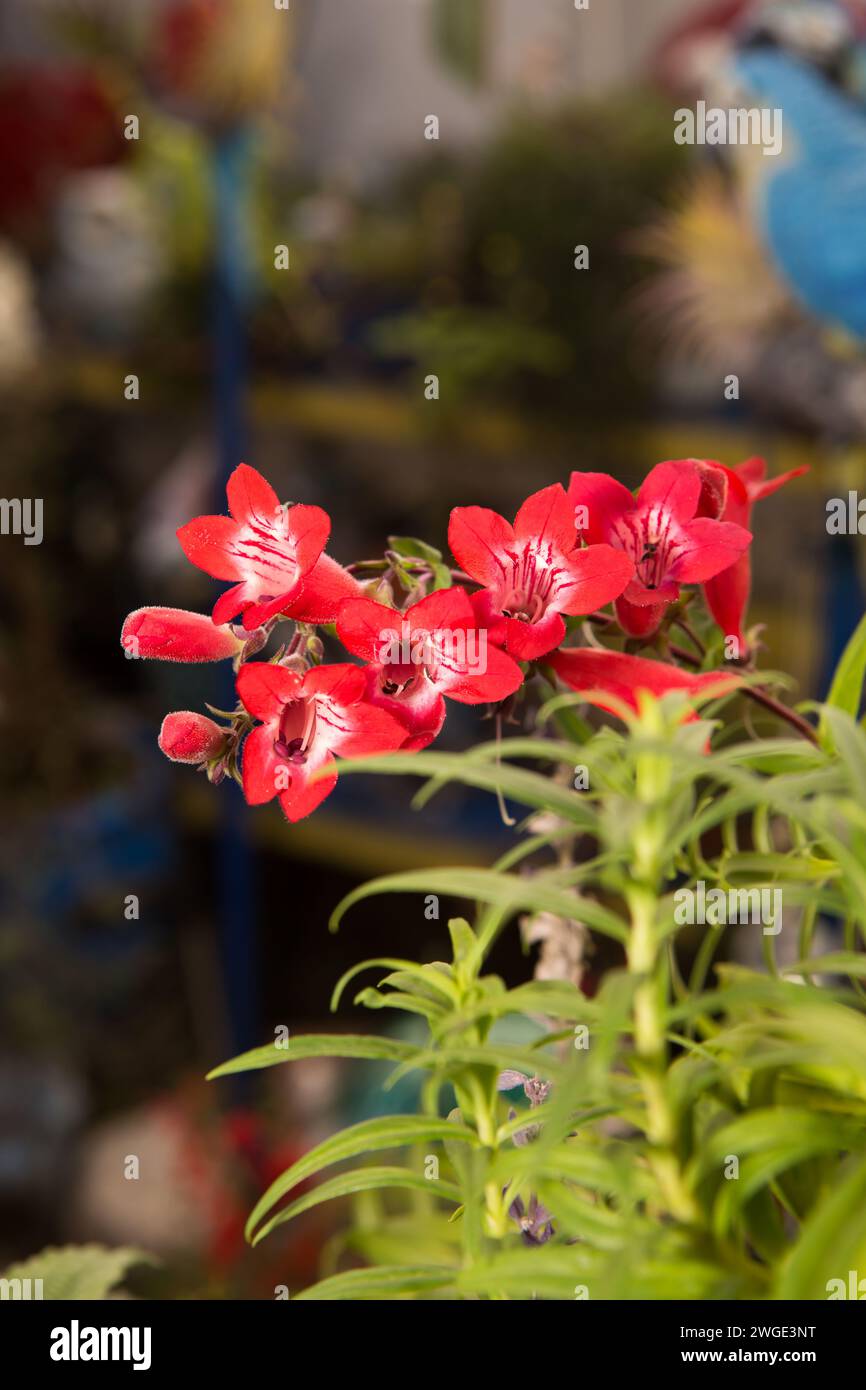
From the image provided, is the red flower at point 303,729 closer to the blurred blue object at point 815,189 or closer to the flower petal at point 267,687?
the flower petal at point 267,687

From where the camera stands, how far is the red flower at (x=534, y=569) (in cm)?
29

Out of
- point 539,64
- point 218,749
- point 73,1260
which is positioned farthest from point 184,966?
point 218,749

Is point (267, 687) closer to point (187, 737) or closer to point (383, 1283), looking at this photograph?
point (187, 737)

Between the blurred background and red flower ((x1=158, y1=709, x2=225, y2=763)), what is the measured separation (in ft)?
2.89

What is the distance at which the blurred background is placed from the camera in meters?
1.27

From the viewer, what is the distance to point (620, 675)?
302 millimetres

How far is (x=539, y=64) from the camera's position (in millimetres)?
1354

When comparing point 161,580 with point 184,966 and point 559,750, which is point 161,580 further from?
point 559,750

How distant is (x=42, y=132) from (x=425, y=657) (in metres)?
1.50

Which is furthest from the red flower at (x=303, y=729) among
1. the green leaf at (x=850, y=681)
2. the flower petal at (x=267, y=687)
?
the green leaf at (x=850, y=681)

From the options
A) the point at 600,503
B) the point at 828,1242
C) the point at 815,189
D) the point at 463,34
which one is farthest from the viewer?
the point at 463,34

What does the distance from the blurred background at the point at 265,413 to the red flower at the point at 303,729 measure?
887 millimetres

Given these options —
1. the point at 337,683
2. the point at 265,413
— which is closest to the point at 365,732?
the point at 337,683
